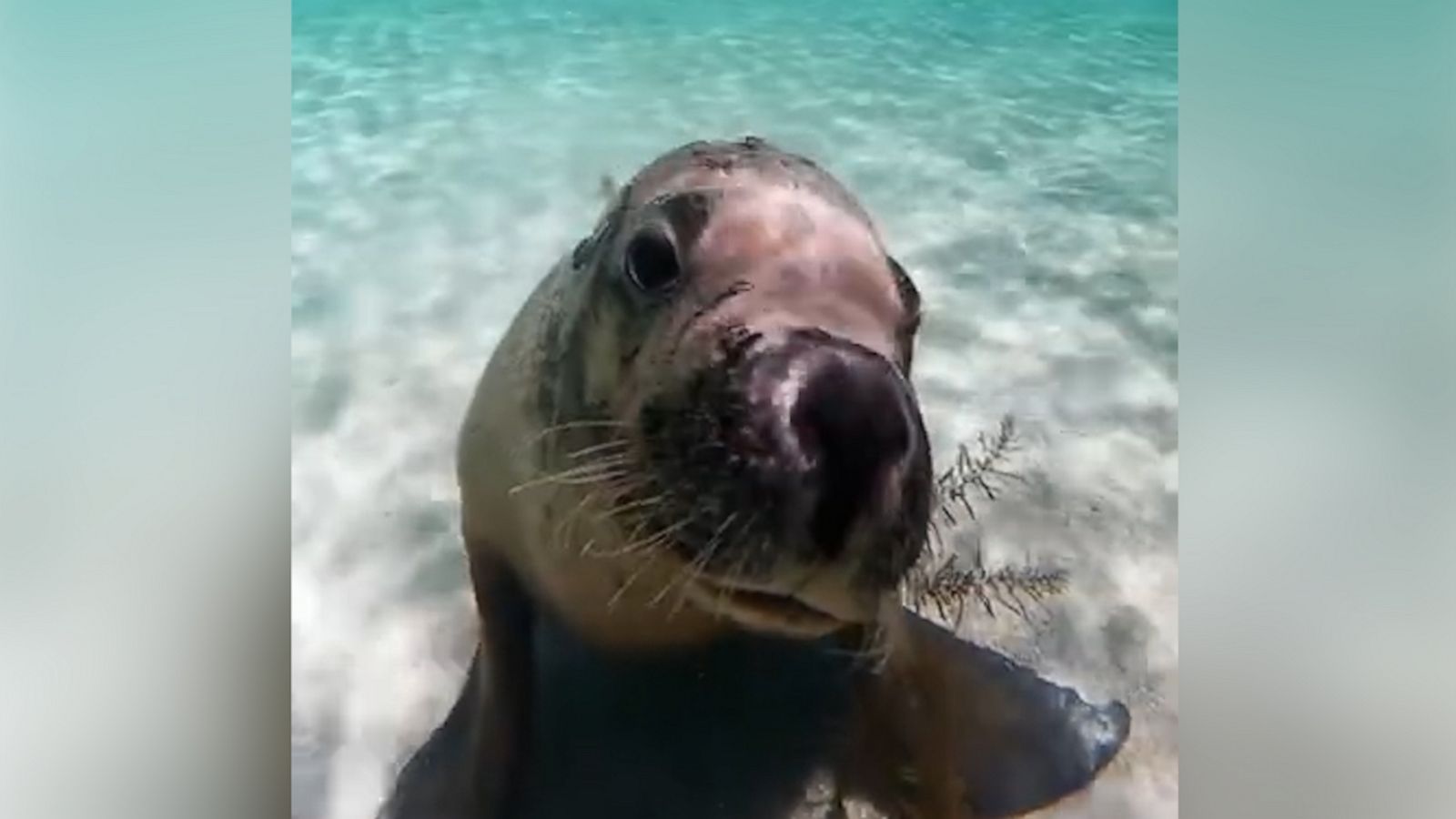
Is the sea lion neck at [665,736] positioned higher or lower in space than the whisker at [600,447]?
lower

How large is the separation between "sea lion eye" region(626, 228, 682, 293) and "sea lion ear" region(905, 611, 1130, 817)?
21.6 inches

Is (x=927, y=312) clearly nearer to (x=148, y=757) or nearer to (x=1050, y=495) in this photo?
(x=1050, y=495)

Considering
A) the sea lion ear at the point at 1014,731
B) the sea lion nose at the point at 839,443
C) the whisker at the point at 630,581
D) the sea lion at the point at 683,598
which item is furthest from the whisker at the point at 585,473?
the sea lion ear at the point at 1014,731

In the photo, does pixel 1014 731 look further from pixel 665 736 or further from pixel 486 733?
pixel 486 733

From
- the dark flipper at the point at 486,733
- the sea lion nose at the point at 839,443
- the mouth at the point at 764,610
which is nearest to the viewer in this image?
the sea lion nose at the point at 839,443

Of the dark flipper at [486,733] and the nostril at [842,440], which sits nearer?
the nostril at [842,440]

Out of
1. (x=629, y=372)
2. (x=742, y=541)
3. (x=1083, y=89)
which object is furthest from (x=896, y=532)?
(x=1083, y=89)

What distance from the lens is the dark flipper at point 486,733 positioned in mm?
2014

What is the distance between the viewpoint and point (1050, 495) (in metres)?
2.15

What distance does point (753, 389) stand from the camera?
176cm

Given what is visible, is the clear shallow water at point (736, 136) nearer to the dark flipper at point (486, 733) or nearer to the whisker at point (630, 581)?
the dark flipper at point (486, 733)

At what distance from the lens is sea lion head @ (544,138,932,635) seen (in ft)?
5.80

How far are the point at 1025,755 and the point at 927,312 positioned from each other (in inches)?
22.9

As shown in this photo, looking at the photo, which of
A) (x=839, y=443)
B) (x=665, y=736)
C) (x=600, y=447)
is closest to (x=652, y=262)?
(x=600, y=447)
